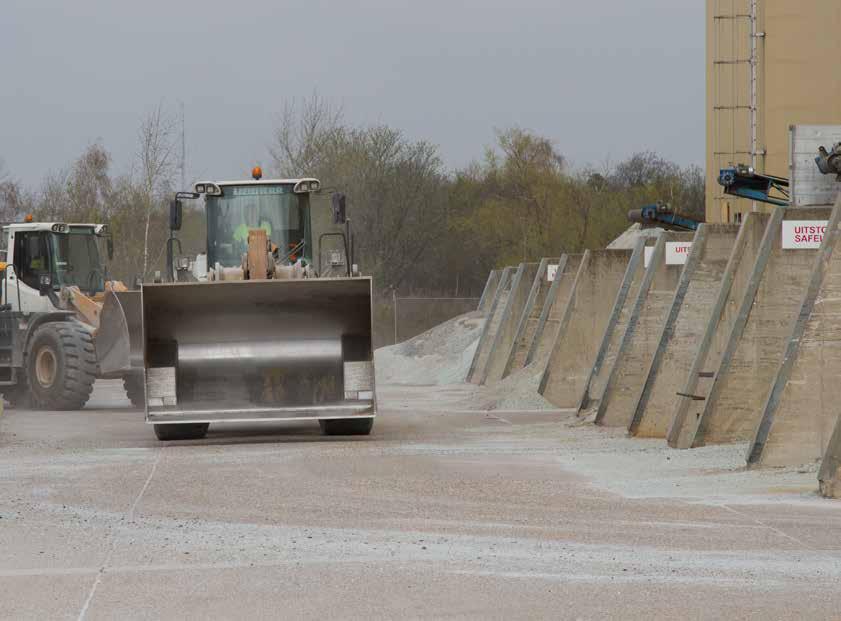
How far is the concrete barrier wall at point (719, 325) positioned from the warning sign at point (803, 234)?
74 centimetres

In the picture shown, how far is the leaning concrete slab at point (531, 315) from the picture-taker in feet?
98.3

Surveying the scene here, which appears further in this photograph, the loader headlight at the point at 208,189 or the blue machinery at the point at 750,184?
the blue machinery at the point at 750,184

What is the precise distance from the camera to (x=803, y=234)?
15195 millimetres

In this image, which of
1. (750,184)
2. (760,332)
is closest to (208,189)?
(760,332)

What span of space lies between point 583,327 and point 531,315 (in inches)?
231

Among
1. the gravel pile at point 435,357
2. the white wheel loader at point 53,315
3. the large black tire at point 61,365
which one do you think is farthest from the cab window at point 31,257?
the gravel pile at point 435,357

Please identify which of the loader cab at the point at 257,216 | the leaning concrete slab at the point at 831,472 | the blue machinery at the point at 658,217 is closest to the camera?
the leaning concrete slab at the point at 831,472

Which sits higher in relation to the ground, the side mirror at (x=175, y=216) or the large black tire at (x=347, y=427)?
the side mirror at (x=175, y=216)

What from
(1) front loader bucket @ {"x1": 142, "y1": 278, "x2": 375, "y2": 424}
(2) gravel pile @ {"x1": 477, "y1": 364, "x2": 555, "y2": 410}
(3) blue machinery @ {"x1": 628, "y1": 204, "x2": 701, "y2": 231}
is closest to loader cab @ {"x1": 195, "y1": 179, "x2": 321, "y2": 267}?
(1) front loader bucket @ {"x1": 142, "y1": 278, "x2": 375, "y2": 424}

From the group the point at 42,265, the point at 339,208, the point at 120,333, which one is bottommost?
the point at 120,333

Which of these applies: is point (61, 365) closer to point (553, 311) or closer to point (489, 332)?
point (553, 311)

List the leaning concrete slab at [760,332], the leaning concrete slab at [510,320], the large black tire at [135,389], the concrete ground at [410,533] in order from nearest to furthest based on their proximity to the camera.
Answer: the concrete ground at [410,533] → the leaning concrete slab at [760,332] → the large black tire at [135,389] → the leaning concrete slab at [510,320]

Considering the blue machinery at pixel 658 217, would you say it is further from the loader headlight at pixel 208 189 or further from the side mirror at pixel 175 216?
the side mirror at pixel 175 216

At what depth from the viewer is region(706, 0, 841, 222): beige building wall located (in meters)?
28.8
